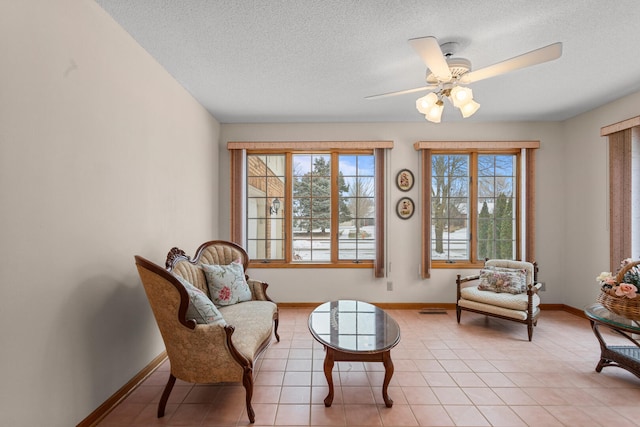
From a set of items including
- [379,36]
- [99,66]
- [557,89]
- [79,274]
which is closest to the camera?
[79,274]

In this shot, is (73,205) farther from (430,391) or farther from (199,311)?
(430,391)

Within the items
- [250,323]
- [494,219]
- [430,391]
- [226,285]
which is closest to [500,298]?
[494,219]

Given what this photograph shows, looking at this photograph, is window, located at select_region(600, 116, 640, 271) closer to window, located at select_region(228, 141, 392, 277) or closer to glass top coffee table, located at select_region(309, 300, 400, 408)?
window, located at select_region(228, 141, 392, 277)

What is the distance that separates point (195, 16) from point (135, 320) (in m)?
2.30

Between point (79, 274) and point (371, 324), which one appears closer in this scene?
point (79, 274)

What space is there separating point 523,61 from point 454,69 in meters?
0.45

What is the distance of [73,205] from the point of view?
1.73 meters

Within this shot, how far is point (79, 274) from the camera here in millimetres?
1777

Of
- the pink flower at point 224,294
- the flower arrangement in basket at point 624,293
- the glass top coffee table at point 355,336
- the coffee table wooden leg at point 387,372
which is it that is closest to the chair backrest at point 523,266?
the flower arrangement in basket at point 624,293

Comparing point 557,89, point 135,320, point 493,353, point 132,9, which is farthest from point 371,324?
point 557,89

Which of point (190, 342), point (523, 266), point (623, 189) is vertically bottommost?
point (190, 342)

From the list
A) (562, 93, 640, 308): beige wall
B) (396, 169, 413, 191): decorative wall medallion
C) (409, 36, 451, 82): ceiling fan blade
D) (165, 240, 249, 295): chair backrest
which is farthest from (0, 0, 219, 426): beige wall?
(562, 93, 640, 308): beige wall

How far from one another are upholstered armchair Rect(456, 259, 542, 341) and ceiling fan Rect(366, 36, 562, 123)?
7.37ft

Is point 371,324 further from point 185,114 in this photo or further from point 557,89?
point 557,89
